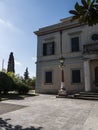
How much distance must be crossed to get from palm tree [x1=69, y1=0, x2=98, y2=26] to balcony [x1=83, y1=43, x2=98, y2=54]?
38.8ft

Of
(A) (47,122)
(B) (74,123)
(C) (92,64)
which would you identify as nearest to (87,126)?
(B) (74,123)

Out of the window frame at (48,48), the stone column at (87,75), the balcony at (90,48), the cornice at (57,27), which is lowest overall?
the stone column at (87,75)

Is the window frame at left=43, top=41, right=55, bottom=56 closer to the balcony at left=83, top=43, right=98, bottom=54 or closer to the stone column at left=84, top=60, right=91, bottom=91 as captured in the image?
the balcony at left=83, top=43, right=98, bottom=54

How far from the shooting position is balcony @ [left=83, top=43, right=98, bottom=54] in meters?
15.0

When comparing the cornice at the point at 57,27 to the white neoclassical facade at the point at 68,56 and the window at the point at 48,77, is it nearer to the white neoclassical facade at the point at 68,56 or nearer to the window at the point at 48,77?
the white neoclassical facade at the point at 68,56

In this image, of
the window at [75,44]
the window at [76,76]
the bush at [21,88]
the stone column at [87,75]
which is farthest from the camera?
the window at [75,44]

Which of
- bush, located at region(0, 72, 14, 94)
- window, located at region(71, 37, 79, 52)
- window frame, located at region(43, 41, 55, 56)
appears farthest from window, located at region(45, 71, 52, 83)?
bush, located at region(0, 72, 14, 94)

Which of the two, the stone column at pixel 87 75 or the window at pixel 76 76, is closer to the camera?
the stone column at pixel 87 75

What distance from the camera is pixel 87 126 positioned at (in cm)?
550

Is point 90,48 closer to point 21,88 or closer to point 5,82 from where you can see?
point 21,88

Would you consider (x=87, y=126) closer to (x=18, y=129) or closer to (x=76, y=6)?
(x=18, y=129)

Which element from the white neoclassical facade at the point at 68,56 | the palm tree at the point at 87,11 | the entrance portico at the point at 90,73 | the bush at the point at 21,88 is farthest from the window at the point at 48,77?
the palm tree at the point at 87,11

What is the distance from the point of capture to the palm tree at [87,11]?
3.31m

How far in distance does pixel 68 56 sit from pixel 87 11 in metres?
14.2
